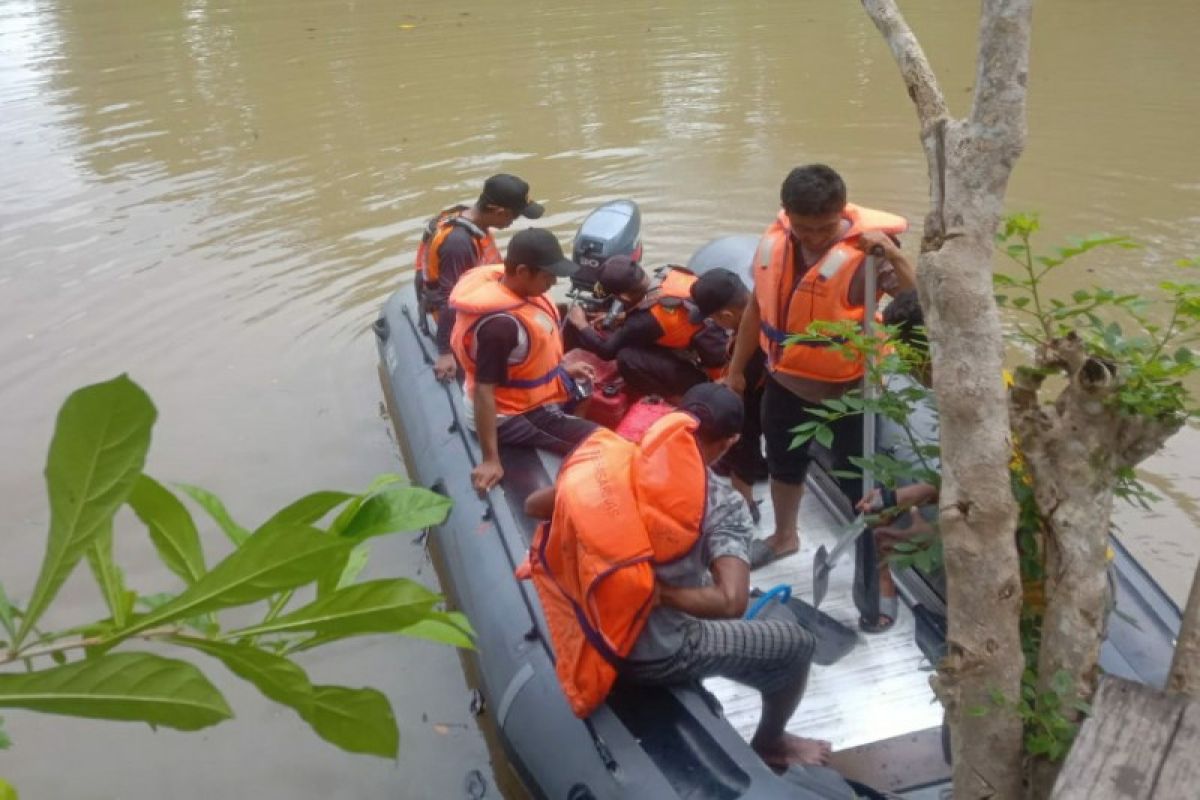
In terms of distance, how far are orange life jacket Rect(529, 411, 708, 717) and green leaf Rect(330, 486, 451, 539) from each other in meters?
1.44

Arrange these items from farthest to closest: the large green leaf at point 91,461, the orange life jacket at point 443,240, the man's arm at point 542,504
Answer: the orange life jacket at point 443,240
the man's arm at point 542,504
the large green leaf at point 91,461

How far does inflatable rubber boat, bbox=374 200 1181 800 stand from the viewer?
2512mm

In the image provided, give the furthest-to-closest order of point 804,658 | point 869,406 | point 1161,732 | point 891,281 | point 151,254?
1. point 151,254
2. point 891,281
3. point 804,658
4. point 869,406
5. point 1161,732

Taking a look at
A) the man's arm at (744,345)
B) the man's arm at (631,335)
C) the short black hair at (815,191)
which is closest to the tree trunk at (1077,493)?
the short black hair at (815,191)

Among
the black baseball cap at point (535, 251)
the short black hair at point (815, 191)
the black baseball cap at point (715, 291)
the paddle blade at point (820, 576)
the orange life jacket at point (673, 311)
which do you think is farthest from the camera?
the orange life jacket at point (673, 311)

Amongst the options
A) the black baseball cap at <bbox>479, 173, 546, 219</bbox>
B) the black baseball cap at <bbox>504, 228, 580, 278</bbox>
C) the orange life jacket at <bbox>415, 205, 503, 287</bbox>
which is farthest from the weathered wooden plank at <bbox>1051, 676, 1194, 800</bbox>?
the orange life jacket at <bbox>415, 205, 503, 287</bbox>

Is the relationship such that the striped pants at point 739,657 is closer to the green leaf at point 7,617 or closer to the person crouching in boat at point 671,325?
the person crouching in boat at point 671,325

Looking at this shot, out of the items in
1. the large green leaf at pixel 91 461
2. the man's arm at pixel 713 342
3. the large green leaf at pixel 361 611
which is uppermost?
the large green leaf at pixel 91 461

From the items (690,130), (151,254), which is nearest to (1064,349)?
(151,254)

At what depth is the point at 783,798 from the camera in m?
2.35

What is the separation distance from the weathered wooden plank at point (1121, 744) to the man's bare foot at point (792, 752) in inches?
54.3

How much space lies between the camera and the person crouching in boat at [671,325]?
147 inches

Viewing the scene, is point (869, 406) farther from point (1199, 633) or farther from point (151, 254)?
point (151, 254)

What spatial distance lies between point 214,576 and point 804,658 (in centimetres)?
221
